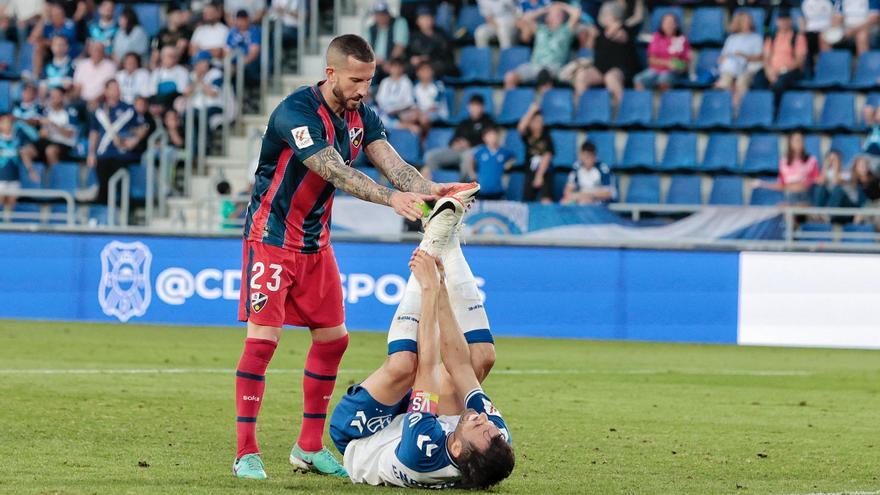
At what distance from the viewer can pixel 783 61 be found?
22.4 meters

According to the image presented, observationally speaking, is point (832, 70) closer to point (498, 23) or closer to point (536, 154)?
point (536, 154)

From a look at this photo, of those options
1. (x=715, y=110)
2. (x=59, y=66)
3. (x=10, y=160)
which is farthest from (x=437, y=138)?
(x=59, y=66)

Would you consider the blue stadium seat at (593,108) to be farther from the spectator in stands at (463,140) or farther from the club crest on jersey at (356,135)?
Result: the club crest on jersey at (356,135)

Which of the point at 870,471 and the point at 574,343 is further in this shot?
the point at 574,343

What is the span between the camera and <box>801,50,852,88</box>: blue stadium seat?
22.4 meters

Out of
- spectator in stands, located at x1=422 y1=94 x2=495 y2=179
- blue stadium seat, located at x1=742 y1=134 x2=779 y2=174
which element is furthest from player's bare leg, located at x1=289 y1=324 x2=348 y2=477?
blue stadium seat, located at x1=742 y1=134 x2=779 y2=174

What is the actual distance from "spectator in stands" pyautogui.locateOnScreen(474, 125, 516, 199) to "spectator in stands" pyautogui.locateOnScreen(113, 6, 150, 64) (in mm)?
7107

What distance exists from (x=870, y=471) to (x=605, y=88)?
14.9m

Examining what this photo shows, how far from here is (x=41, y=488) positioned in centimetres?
710

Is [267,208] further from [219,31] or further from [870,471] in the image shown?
[219,31]

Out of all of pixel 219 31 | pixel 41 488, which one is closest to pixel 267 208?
pixel 41 488

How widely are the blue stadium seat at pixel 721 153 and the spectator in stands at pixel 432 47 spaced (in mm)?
4189

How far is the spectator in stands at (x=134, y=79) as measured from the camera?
2445 cm

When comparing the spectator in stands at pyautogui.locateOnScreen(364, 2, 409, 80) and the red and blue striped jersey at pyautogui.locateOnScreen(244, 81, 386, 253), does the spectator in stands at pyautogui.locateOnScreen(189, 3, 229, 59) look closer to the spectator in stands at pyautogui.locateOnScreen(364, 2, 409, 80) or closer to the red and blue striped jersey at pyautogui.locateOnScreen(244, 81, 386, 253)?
the spectator in stands at pyautogui.locateOnScreen(364, 2, 409, 80)
